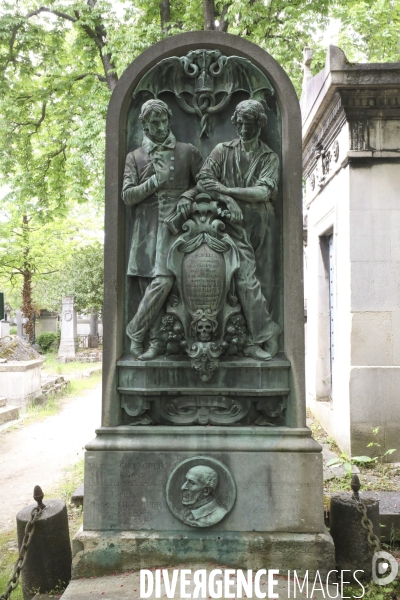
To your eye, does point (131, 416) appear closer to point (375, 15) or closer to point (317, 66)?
point (317, 66)

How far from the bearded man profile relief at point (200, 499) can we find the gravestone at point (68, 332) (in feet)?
67.2

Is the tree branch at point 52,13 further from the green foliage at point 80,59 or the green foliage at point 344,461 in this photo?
the green foliage at point 344,461

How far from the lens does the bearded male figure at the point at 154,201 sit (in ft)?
11.6

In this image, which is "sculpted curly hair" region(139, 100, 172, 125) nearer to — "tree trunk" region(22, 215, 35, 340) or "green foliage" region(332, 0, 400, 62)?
"green foliage" region(332, 0, 400, 62)

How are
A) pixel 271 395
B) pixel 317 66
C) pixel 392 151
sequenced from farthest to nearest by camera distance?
pixel 317 66, pixel 392 151, pixel 271 395

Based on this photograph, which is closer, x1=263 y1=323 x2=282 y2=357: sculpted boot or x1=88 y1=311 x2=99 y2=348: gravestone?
x1=263 y1=323 x2=282 y2=357: sculpted boot

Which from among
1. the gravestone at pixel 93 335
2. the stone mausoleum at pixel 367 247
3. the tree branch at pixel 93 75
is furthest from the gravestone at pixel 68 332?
the stone mausoleum at pixel 367 247

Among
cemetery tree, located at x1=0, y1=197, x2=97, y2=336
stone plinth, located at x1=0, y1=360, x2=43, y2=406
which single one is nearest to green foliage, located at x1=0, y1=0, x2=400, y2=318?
stone plinth, located at x1=0, y1=360, x2=43, y2=406

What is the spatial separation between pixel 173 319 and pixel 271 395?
0.86 m

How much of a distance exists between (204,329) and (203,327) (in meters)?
0.02

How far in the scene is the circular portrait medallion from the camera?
327cm

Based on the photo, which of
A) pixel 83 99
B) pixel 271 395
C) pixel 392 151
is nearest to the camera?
pixel 271 395

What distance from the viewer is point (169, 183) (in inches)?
141

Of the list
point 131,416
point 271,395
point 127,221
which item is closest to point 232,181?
point 127,221
